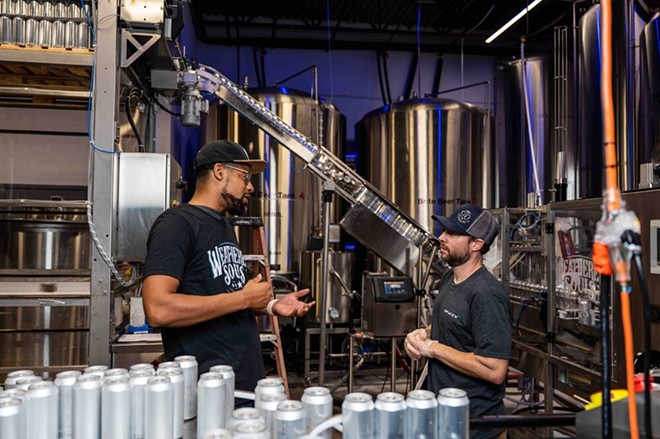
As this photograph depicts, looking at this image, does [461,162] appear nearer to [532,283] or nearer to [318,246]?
[318,246]

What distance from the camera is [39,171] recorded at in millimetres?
4383

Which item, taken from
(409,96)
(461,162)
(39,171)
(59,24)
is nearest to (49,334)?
(39,171)

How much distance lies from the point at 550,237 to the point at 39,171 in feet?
13.1

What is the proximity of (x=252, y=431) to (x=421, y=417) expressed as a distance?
0.97 ft

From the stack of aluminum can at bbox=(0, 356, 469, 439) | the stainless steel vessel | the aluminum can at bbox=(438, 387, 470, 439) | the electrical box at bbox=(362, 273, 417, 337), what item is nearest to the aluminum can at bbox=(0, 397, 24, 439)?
the stack of aluminum can at bbox=(0, 356, 469, 439)

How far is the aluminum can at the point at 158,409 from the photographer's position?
0.93 meters

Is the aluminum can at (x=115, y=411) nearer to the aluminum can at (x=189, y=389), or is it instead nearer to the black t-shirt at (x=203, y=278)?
the aluminum can at (x=189, y=389)

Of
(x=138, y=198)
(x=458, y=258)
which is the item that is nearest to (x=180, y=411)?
(x=458, y=258)

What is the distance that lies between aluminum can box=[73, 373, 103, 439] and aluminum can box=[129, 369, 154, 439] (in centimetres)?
6

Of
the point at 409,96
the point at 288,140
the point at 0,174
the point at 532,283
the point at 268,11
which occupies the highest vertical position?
the point at 268,11

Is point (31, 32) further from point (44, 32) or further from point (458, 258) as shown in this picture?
point (458, 258)

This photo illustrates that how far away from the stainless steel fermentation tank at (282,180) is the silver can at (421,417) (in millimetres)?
4961

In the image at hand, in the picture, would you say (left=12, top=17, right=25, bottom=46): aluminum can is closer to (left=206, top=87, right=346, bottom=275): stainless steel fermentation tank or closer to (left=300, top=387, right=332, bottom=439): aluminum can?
(left=300, top=387, right=332, bottom=439): aluminum can

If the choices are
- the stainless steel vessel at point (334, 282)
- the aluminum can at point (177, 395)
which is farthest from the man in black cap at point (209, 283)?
the stainless steel vessel at point (334, 282)
